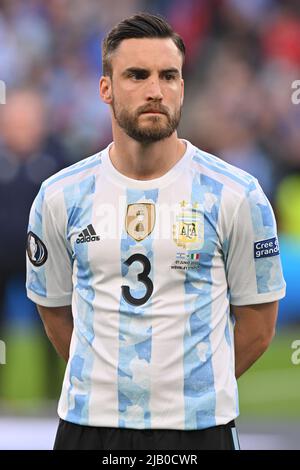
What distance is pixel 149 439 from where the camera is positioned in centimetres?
324

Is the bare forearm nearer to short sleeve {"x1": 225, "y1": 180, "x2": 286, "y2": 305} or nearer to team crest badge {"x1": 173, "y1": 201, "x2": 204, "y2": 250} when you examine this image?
short sleeve {"x1": 225, "y1": 180, "x2": 286, "y2": 305}

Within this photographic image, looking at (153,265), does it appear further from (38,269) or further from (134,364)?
(38,269)

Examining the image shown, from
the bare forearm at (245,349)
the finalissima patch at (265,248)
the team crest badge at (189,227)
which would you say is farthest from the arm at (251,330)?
the team crest badge at (189,227)

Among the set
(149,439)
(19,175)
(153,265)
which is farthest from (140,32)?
(19,175)

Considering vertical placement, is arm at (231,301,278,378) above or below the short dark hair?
below

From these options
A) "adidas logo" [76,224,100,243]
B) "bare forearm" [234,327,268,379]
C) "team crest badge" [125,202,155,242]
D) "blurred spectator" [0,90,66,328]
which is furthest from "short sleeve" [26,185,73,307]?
"blurred spectator" [0,90,66,328]

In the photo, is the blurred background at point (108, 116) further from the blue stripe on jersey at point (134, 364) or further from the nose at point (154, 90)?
the nose at point (154, 90)

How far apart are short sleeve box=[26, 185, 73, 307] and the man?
0.04 ft

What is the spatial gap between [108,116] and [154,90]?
5822 mm

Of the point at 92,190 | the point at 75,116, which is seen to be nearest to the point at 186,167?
the point at 92,190

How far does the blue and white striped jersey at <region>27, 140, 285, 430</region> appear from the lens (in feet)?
10.6
